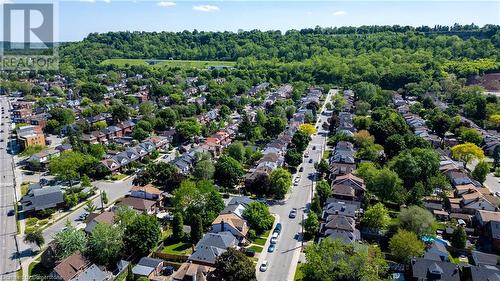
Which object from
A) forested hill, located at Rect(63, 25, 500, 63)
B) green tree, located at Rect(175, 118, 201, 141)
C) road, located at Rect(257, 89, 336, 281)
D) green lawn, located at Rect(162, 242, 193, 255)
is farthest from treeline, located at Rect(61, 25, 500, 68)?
green lawn, located at Rect(162, 242, 193, 255)

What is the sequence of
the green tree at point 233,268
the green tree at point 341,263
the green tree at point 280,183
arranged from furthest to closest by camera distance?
the green tree at point 280,183 < the green tree at point 233,268 < the green tree at point 341,263

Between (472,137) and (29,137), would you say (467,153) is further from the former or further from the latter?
(29,137)

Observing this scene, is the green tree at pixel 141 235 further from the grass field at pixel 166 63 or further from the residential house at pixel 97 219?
the grass field at pixel 166 63

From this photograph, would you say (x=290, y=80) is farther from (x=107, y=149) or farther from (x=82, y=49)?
(x=82, y=49)

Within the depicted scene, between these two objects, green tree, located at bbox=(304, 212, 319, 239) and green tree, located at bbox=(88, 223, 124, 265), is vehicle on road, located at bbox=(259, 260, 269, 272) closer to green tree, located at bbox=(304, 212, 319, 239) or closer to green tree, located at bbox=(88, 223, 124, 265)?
green tree, located at bbox=(304, 212, 319, 239)

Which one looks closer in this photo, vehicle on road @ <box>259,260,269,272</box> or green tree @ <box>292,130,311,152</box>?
vehicle on road @ <box>259,260,269,272</box>

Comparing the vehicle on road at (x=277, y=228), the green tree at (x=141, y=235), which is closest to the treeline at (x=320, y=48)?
the vehicle on road at (x=277, y=228)
